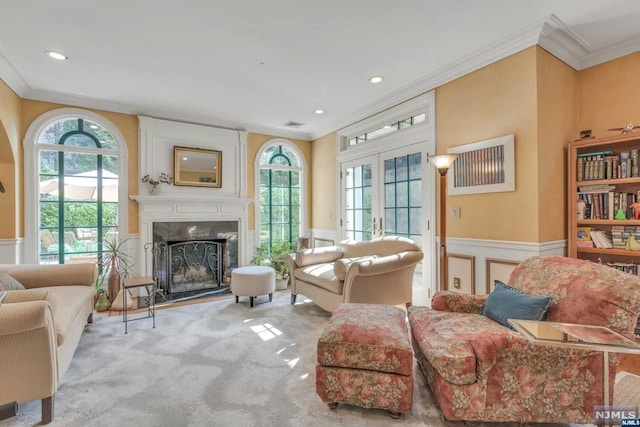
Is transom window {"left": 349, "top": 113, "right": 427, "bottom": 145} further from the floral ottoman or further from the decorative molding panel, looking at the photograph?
the floral ottoman

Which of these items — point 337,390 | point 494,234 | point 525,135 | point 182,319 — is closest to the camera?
point 337,390

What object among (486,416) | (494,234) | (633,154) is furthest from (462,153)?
(486,416)

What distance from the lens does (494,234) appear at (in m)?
2.96

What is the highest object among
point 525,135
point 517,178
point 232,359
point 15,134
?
point 15,134

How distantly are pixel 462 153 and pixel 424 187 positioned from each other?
0.61 metres

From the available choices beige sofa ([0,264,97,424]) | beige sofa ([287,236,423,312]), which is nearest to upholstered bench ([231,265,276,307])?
beige sofa ([287,236,423,312])

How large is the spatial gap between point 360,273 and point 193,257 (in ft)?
9.61

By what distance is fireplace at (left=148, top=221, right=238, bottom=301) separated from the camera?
14.8 feet

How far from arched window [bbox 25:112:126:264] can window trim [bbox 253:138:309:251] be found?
194 centimetres

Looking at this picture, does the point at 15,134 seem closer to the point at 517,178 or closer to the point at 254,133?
the point at 254,133

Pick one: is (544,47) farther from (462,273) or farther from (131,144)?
(131,144)

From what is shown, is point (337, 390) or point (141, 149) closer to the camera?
point (337, 390)

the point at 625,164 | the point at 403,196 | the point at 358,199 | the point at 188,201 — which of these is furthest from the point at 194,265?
the point at 625,164

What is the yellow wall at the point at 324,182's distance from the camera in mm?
5328
